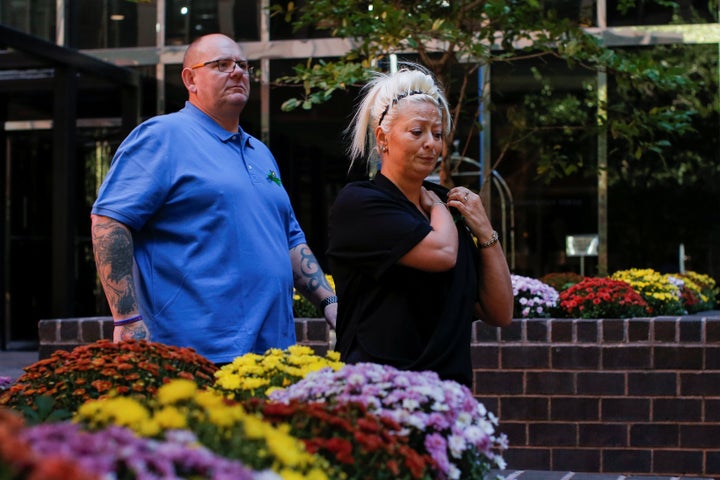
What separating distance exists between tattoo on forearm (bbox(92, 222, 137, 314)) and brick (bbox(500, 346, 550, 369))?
12.3 feet

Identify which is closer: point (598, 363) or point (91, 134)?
point (598, 363)

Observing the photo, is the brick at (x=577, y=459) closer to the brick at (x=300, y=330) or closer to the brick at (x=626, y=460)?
the brick at (x=626, y=460)

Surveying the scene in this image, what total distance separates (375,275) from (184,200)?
0.88 metres

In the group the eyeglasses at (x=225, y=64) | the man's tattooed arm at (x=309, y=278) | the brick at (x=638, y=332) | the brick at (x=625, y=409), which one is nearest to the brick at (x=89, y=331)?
the brick at (x=625, y=409)

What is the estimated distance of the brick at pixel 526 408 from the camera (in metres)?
6.97

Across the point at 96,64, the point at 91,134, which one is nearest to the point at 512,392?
the point at 96,64

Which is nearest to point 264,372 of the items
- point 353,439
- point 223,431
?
point 353,439

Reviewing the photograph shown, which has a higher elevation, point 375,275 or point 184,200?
point 184,200

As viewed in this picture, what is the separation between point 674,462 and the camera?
22.6 feet

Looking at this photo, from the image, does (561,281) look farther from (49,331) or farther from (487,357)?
(49,331)

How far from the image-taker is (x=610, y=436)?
22.7 ft

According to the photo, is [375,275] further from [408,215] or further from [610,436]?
[610,436]

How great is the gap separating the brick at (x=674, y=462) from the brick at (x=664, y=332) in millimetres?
663

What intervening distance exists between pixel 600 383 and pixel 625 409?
0.69 ft
